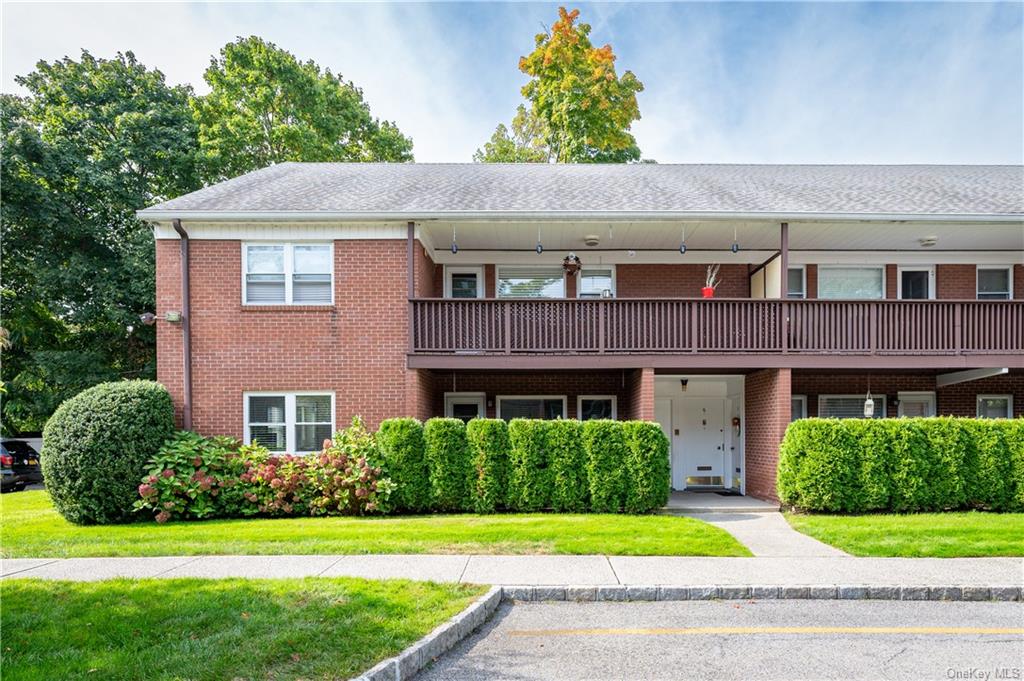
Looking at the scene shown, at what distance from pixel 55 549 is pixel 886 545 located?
1065 centimetres

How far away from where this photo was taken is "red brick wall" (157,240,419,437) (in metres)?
11.6

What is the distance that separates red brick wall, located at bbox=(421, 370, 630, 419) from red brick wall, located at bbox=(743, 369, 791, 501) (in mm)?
2798

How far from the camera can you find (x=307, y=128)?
24.3 metres

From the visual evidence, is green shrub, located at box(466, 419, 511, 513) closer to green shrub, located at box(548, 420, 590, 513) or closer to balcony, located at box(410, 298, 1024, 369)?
green shrub, located at box(548, 420, 590, 513)

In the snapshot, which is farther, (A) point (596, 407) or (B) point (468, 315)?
(A) point (596, 407)

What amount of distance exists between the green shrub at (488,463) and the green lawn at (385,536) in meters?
0.38

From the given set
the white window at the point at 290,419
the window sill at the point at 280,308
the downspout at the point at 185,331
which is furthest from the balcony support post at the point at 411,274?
the downspout at the point at 185,331

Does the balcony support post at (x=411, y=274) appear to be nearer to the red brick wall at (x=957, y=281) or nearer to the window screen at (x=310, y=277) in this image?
the window screen at (x=310, y=277)

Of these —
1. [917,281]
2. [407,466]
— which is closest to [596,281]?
[407,466]

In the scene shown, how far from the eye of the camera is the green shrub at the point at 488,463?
10266mm

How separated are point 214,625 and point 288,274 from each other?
27.2 ft

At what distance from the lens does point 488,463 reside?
1031 cm

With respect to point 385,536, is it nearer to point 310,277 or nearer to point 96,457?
point 96,457

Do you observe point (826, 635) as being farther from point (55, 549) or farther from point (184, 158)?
point (184, 158)
